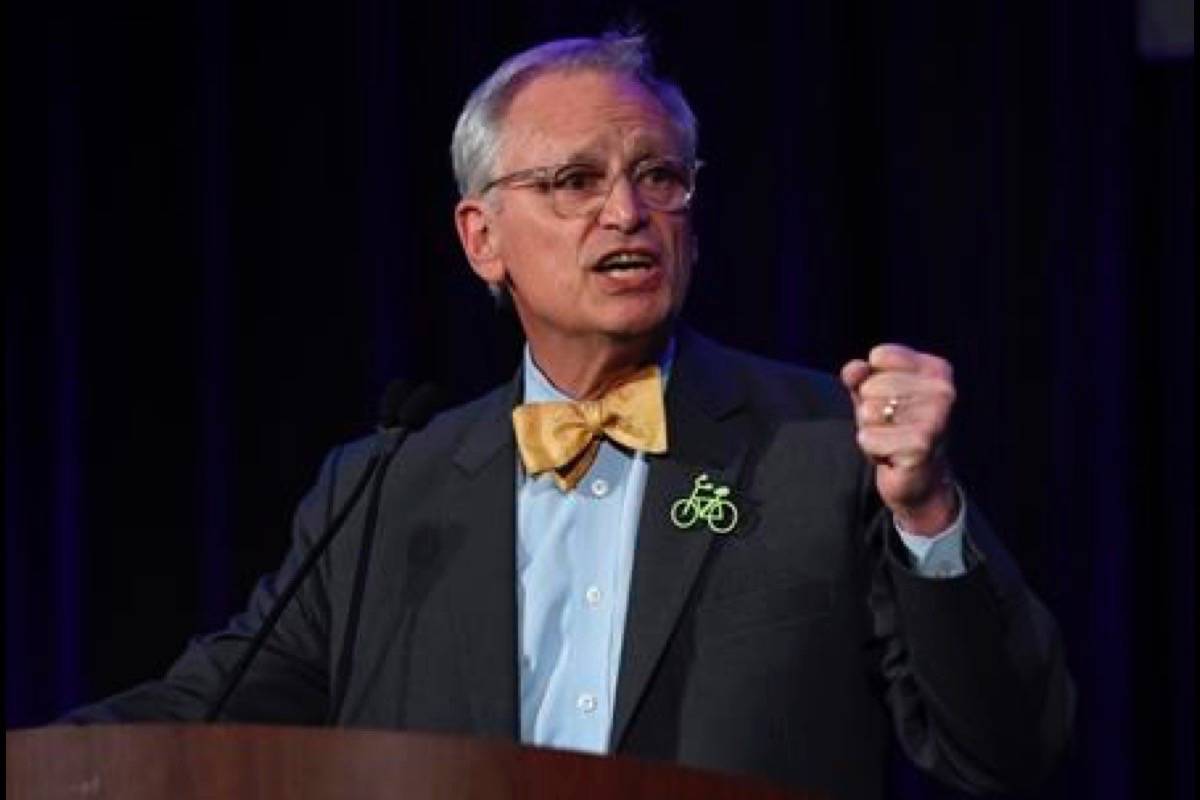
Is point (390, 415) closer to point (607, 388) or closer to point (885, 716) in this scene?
point (607, 388)

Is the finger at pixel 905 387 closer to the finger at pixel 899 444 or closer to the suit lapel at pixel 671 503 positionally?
the finger at pixel 899 444


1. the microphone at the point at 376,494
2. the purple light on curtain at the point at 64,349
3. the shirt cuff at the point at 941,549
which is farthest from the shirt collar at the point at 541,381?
the purple light on curtain at the point at 64,349

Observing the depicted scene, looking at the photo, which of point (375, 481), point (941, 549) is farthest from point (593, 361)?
point (941, 549)

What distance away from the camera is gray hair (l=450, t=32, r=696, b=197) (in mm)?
2609

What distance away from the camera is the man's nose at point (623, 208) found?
246cm

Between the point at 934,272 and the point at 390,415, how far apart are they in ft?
4.45

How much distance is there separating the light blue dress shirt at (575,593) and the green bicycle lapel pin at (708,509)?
0.06 m

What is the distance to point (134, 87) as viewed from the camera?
3961mm

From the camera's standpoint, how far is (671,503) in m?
2.39

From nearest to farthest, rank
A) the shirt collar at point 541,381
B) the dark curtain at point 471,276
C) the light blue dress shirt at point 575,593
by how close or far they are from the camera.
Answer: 1. the light blue dress shirt at point 575,593
2. the shirt collar at point 541,381
3. the dark curtain at point 471,276

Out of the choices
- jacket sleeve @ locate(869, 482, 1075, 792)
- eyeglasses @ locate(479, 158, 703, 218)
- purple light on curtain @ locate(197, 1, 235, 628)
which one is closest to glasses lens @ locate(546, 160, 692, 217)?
eyeglasses @ locate(479, 158, 703, 218)

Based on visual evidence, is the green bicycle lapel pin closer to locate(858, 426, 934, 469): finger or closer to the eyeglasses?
the eyeglasses

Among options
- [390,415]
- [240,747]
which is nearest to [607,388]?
[390,415]

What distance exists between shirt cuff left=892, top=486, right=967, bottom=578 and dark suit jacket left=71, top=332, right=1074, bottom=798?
0.05 ft
